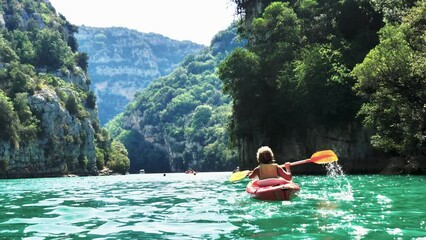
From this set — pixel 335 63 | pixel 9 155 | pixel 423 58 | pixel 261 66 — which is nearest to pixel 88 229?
pixel 423 58

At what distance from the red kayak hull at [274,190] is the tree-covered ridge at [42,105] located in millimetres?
75199

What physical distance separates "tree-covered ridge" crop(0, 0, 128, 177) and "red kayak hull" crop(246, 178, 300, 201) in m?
75.2

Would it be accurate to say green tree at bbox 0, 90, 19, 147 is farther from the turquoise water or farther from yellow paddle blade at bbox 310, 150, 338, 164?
yellow paddle blade at bbox 310, 150, 338, 164

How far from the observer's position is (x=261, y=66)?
5116 cm

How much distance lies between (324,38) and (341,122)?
11.6 meters

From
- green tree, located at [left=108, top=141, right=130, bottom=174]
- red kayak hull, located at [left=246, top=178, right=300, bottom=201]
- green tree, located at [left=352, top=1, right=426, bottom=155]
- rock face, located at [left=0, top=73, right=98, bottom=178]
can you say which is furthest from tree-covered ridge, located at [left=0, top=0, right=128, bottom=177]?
red kayak hull, located at [left=246, top=178, right=300, bottom=201]

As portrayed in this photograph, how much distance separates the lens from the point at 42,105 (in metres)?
93.4

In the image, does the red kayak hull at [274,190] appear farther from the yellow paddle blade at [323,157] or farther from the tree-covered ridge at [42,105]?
the tree-covered ridge at [42,105]

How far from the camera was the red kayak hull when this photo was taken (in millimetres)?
12508

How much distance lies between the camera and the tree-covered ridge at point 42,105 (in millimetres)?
84312

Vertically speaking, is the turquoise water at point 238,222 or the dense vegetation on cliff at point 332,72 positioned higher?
the dense vegetation on cliff at point 332,72

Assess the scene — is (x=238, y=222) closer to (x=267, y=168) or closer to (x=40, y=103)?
(x=267, y=168)

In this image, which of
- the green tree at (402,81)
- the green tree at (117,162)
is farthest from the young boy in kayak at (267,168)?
the green tree at (117,162)

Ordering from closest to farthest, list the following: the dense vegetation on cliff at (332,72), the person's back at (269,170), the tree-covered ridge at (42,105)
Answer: the person's back at (269,170)
the dense vegetation on cliff at (332,72)
the tree-covered ridge at (42,105)
